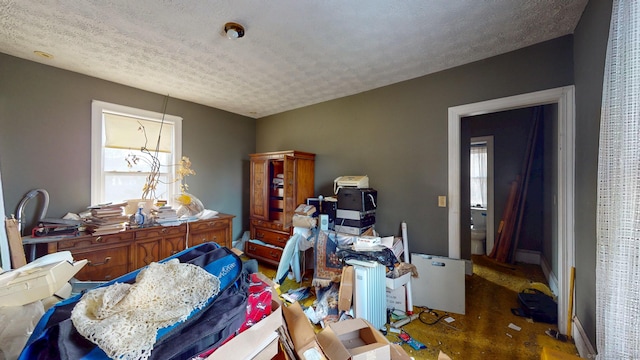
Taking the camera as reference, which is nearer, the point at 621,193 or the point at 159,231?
the point at 621,193

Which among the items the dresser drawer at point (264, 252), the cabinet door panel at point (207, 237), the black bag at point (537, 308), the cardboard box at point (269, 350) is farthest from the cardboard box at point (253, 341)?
the black bag at point (537, 308)

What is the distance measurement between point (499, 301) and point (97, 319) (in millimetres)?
3207

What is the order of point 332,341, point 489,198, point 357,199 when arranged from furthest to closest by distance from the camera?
point 489,198 < point 357,199 < point 332,341

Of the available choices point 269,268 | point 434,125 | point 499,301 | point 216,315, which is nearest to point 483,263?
point 499,301

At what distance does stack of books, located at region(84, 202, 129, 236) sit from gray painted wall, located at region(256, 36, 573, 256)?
2456mm

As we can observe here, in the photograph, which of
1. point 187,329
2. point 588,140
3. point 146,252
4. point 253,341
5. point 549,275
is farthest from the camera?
point 549,275

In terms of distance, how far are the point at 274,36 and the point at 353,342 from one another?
2.25m

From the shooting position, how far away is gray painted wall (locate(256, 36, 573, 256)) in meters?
2.03

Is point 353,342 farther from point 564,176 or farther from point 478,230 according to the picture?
point 478,230

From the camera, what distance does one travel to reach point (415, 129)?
2.62 metres

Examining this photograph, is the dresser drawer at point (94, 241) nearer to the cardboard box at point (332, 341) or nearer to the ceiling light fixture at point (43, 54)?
the ceiling light fixture at point (43, 54)

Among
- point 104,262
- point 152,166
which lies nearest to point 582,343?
point 104,262

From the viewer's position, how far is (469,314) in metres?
2.18

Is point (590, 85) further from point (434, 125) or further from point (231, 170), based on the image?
point (231, 170)
